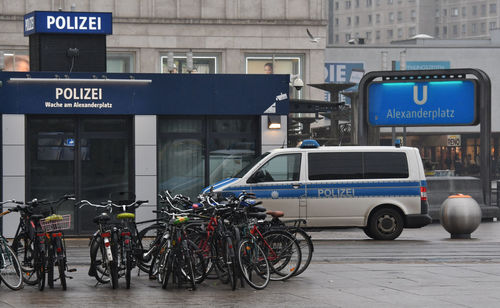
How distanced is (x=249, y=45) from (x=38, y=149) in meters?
30.7

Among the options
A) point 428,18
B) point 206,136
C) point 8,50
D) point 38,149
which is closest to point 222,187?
point 206,136

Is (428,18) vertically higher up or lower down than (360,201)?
higher up

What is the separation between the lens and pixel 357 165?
64.1 ft

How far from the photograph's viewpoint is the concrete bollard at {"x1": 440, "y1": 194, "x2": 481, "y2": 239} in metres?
20.3

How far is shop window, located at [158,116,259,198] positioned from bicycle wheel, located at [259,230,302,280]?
8597mm

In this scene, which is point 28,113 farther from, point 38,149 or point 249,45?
point 249,45

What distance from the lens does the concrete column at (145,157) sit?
20828mm

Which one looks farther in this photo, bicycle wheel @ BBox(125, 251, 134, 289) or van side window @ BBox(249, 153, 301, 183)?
van side window @ BBox(249, 153, 301, 183)

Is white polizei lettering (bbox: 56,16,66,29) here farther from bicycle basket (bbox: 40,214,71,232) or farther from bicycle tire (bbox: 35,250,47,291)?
bicycle tire (bbox: 35,250,47,291)

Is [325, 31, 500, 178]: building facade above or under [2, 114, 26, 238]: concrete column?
above

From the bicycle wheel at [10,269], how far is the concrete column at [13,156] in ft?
28.6

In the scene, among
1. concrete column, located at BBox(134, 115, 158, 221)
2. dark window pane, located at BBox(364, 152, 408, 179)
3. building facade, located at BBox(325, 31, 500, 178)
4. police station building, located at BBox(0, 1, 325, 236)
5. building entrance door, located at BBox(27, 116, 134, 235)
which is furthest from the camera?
building facade, located at BBox(325, 31, 500, 178)

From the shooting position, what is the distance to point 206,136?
836 inches

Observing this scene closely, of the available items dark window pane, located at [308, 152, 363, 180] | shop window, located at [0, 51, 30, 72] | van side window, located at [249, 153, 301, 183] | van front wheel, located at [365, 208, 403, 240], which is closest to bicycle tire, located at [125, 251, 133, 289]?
van side window, located at [249, 153, 301, 183]
